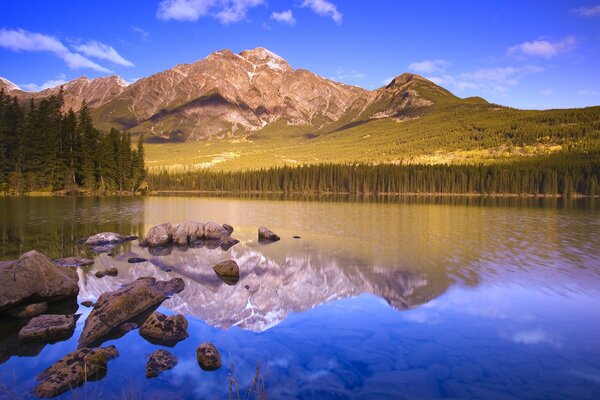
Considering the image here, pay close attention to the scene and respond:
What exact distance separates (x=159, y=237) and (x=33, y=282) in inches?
566

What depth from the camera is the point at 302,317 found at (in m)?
13.8

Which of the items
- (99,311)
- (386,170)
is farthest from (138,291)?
(386,170)

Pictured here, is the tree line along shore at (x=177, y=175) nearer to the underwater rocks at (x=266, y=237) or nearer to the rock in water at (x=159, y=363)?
the underwater rocks at (x=266, y=237)

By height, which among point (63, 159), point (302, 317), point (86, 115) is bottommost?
point (302, 317)

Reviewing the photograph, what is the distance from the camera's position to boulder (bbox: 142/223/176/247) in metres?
28.2

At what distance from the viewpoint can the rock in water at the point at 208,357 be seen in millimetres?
9756

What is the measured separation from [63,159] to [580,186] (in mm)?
162809

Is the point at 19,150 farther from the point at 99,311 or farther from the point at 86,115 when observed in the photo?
the point at 99,311

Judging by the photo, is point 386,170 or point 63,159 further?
point 386,170

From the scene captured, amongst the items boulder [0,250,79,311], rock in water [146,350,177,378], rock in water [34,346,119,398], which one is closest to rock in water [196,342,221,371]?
rock in water [146,350,177,378]

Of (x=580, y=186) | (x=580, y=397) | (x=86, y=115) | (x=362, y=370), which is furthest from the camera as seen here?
(x=580, y=186)

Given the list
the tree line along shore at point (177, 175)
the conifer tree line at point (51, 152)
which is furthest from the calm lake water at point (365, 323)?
the tree line along shore at point (177, 175)

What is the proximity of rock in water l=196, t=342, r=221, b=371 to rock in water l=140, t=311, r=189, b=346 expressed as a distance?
1.66 meters

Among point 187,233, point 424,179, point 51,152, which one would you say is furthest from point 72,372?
point 424,179
